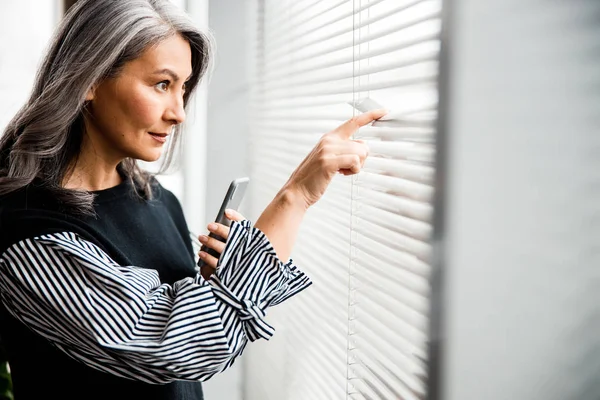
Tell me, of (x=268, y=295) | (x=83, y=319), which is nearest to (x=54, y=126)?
(x=83, y=319)

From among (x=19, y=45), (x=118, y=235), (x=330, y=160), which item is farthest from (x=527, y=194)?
(x=19, y=45)

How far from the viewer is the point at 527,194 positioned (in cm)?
71

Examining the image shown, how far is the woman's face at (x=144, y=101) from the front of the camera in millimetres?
1000

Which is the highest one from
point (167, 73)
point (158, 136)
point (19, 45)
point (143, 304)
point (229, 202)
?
point (19, 45)

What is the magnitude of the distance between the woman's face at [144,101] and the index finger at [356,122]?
308mm

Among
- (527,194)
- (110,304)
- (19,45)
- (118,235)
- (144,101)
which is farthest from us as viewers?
(19,45)

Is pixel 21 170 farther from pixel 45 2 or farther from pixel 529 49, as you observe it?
pixel 45 2

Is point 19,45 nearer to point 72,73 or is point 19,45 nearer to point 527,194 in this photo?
point 72,73

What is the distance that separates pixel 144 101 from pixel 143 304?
1.12 ft

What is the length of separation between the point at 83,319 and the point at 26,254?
136 mm

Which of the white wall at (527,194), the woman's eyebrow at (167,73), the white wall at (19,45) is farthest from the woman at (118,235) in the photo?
the white wall at (19,45)

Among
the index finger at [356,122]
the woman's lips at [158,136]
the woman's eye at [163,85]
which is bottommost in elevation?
the woman's lips at [158,136]

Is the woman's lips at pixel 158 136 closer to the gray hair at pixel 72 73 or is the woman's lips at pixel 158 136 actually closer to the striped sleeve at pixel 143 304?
the gray hair at pixel 72 73

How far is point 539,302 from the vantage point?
708mm
